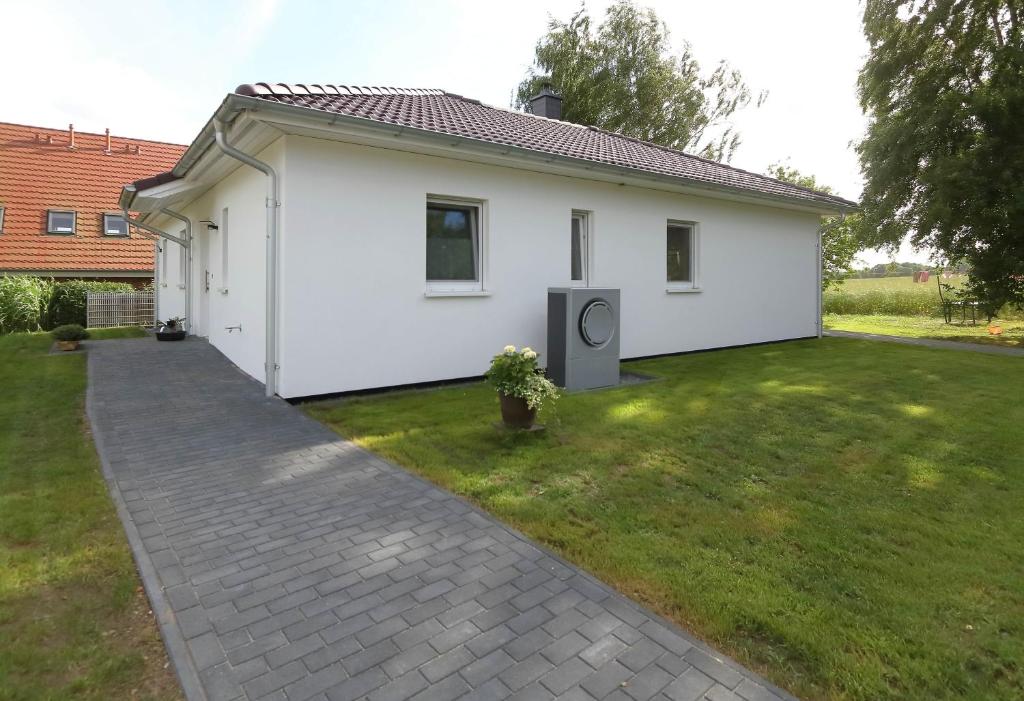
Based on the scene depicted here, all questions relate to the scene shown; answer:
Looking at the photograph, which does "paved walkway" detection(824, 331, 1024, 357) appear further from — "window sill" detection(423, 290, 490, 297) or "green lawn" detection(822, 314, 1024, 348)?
"window sill" detection(423, 290, 490, 297)

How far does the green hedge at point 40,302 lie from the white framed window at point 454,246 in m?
13.4

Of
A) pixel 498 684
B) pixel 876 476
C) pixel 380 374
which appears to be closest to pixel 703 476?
pixel 876 476

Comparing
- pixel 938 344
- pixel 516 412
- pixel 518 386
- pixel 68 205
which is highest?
pixel 68 205

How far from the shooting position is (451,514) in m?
3.85

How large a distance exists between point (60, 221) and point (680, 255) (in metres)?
20.3

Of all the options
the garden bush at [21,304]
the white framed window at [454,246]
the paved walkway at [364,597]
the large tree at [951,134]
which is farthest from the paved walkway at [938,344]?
the garden bush at [21,304]

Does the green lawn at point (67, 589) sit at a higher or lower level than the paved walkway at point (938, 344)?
lower

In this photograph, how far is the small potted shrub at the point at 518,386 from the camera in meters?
5.49

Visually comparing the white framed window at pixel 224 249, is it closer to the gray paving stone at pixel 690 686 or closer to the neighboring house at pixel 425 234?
the neighboring house at pixel 425 234

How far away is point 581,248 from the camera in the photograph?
31.6ft

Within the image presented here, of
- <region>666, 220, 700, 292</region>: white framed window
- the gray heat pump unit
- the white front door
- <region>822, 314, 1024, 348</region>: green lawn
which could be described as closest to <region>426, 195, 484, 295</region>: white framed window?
the gray heat pump unit

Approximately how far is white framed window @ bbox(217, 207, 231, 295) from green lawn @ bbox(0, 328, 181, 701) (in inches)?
187

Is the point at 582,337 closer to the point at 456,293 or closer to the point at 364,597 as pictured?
the point at 456,293

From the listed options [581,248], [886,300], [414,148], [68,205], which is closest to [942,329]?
[886,300]
